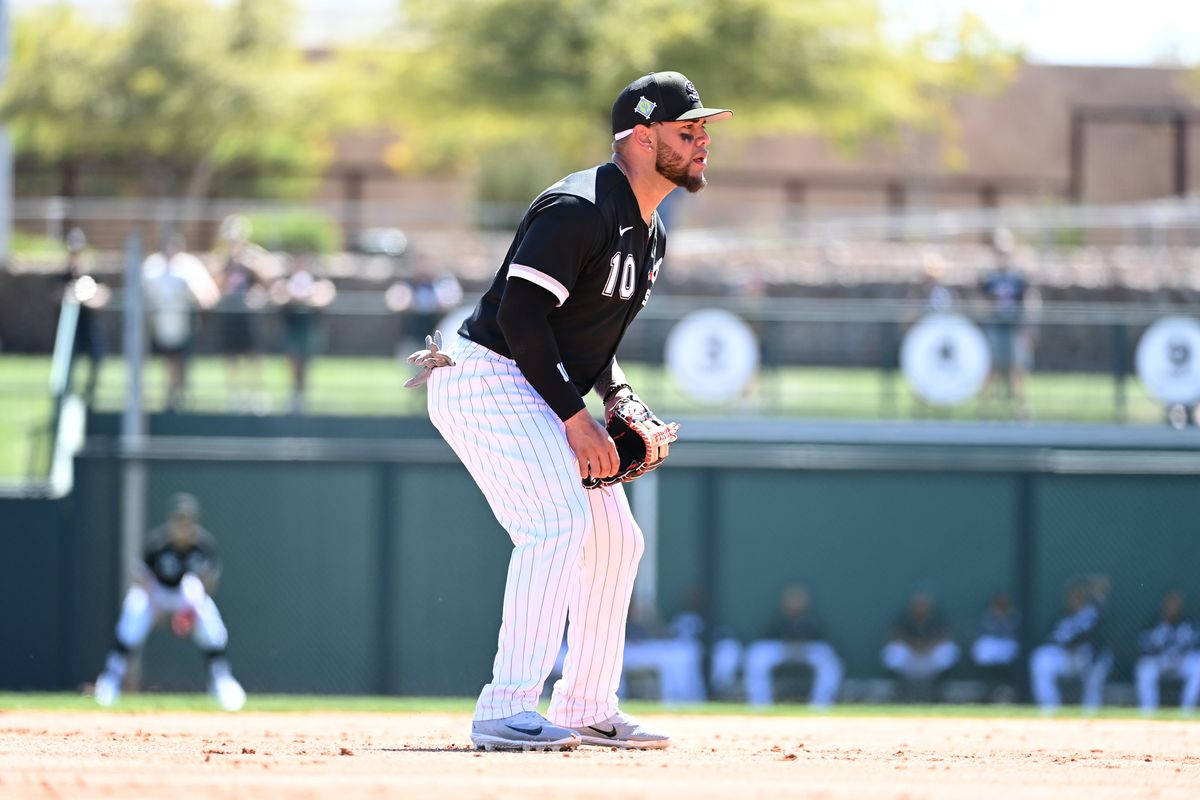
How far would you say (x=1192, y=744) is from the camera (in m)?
5.72

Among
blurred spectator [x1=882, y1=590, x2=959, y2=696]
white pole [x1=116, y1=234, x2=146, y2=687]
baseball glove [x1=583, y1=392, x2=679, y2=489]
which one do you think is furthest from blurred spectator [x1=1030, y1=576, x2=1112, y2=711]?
baseball glove [x1=583, y1=392, x2=679, y2=489]

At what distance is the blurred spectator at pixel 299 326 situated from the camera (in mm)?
14734

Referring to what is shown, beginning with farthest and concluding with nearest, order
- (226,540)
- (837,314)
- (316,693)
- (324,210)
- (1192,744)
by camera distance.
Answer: (324,210) → (837,314) → (226,540) → (316,693) → (1192,744)

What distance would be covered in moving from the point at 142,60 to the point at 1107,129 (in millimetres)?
20401

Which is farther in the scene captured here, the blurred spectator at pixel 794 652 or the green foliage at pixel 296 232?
the green foliage at pixel 296 232

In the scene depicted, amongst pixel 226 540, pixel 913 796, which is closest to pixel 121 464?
pixel 226 540

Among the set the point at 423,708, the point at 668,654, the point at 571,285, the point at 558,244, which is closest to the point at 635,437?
the point at 571,285

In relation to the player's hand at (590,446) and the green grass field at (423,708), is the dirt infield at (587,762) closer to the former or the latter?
the player's hand at (590,446)

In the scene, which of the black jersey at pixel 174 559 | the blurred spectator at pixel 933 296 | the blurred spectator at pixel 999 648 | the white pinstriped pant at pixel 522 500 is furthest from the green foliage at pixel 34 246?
the white pinstriped pant at pixel 522 500

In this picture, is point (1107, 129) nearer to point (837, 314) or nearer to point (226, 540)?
point (837, 314)

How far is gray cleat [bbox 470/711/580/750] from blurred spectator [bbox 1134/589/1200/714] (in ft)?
23.6

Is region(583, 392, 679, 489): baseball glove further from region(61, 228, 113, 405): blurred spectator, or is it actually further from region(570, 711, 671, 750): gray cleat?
region(61, 228, 113, 405): blurred spectator

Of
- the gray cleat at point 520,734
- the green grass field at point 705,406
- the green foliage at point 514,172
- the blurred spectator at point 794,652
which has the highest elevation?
the green foliage at point 514,172

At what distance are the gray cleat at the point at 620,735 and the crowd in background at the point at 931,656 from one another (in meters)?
5.79
